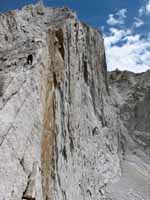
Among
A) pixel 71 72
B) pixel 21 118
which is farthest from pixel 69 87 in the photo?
pixel 21 118

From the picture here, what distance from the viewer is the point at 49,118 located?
9273mm

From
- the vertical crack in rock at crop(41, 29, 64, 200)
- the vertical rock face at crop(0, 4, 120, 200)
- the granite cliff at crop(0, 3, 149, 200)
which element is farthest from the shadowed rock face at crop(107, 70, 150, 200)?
the vertical crack in rock at crop(41, 29, 64, 200)

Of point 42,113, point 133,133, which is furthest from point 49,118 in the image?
point 133,133

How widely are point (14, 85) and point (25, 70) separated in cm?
70

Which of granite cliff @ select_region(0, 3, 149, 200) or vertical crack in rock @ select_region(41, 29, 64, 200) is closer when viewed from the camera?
granite cliff @ select_region(0, 3, 149, 200)

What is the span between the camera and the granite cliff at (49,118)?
6.91 m

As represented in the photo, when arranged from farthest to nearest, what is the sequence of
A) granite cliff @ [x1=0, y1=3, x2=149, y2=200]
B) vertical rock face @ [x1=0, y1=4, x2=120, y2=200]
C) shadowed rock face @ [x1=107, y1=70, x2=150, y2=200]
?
1. shadowed rock face @ [x1=107, y1=70, x2=150, y2=200]
2. granite cliff @ [x1=0, y1=3, x2=149, y2=200]
3. vertical rock face @ [x1=0, y1=4, x2=120, y2=200]

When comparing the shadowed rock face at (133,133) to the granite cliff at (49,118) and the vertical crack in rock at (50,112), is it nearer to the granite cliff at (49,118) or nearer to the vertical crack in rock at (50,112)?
the granite cliff at (49,118)

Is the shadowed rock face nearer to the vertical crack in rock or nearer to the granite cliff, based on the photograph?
the granite cliff

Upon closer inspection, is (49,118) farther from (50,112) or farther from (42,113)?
(42,113)

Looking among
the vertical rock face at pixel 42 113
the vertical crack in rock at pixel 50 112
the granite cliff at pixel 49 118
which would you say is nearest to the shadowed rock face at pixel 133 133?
the granite cliff at pixel 49 118

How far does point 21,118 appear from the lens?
7348mm

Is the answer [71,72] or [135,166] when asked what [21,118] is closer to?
[71,72]

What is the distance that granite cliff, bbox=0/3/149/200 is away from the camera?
6914 mm
